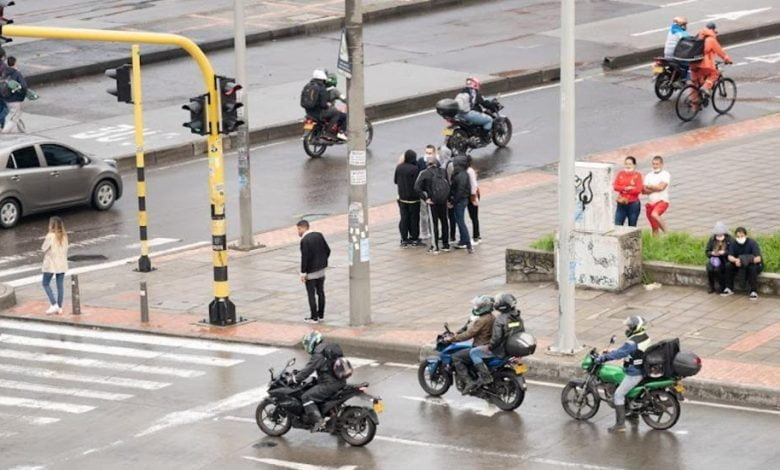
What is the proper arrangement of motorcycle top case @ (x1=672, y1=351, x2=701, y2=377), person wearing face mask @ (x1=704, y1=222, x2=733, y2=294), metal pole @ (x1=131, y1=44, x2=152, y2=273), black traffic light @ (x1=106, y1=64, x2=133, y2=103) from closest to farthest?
motorcycle top case @ (x1=672, y1=351, x2=701, y2=377) → person wearing face mask @ (x1=704, y1=222, x2=733, y2=294) → black traffic light @ (x1=106, y1=64, x2=133, y2=103) → metal pole @ (x1=131, y1=44, x2=152, y2=273)

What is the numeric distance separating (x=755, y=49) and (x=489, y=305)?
83.3ft

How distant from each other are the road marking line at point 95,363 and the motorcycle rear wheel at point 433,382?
118 inches

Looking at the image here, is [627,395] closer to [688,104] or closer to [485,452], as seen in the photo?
[485,452]

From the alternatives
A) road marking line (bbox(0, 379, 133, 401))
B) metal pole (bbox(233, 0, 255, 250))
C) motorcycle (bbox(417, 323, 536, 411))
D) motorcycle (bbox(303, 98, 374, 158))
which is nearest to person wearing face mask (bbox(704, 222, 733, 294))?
motorcycle (bbox(417, 323, 536, 411))

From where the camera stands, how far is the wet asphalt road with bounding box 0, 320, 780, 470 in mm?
18891

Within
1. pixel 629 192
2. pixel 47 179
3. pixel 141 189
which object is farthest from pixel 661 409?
pixel 47 179

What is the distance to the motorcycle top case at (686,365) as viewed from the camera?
19.3 m

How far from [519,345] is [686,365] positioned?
1.95 m

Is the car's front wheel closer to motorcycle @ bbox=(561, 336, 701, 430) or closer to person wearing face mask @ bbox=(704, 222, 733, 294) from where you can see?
person wearing face mask @ bbox=(704, 222, 733, 294)

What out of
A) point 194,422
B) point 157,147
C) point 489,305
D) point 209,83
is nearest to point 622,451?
point 489,305

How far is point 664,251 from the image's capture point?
25875mm

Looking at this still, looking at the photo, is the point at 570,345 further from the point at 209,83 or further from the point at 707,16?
the point at 707,16

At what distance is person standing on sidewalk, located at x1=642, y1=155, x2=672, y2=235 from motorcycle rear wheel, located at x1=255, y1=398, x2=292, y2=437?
9278 millimetres

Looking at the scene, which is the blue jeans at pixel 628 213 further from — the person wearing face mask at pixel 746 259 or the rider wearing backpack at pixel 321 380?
the rider wearing backpack at pixel 321 380
